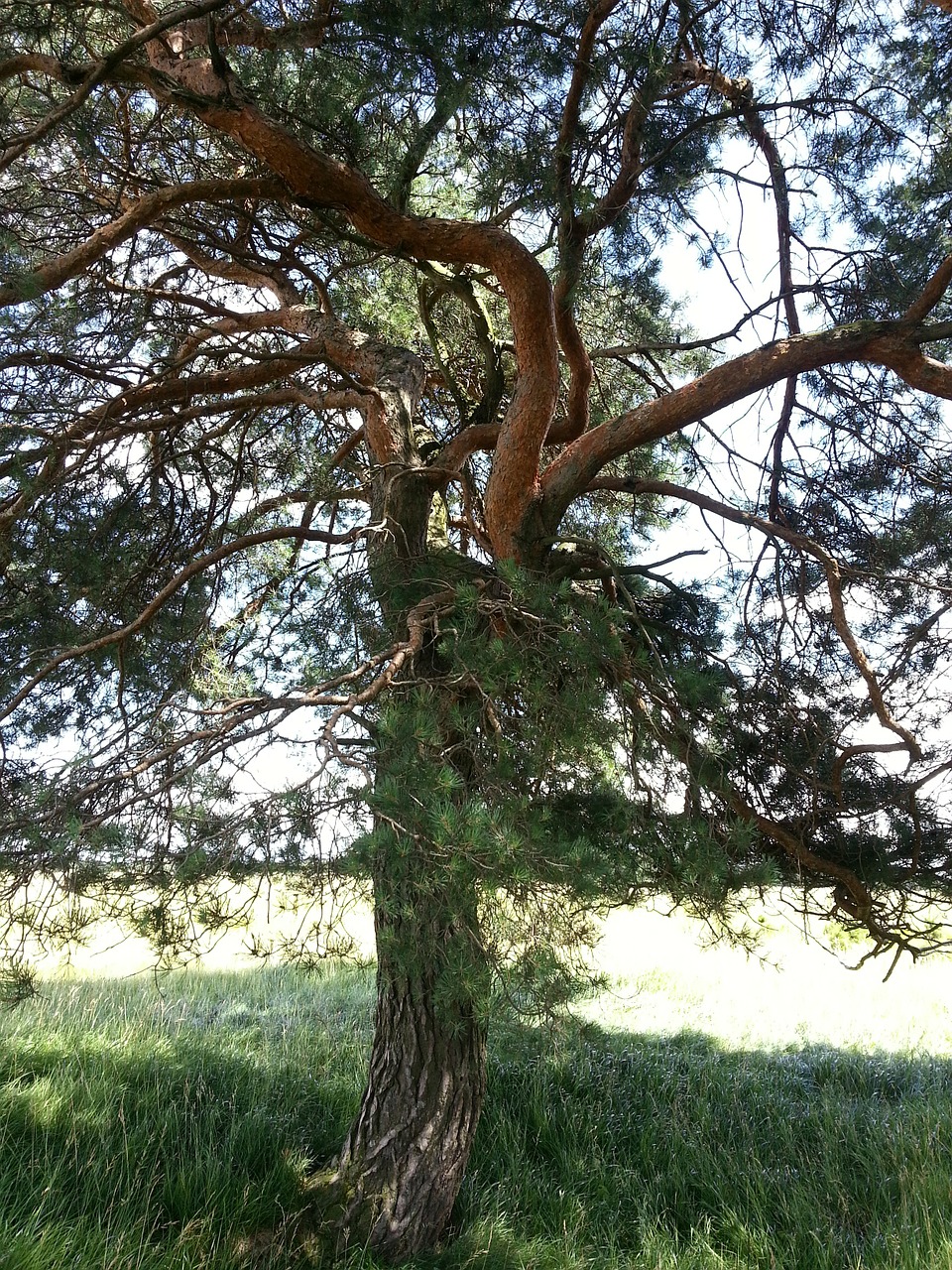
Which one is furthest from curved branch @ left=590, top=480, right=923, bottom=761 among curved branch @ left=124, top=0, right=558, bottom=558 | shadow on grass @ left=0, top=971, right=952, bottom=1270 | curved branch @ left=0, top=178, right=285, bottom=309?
curved branch @ left=0, top=178, right=285, bottom=309

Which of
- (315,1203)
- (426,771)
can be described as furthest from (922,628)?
(315,1203)

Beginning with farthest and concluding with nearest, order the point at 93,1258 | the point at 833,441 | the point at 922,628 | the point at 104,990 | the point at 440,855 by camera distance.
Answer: the point at 104,990 < the point at 833,441 < the point at 922,628 < the point at 93,1258 < the point at 440,855

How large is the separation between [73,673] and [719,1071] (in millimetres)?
4689

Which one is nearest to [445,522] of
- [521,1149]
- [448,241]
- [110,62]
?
[448,241]

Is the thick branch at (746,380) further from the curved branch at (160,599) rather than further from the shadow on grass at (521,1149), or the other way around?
the shadow on grass at (521,1149)

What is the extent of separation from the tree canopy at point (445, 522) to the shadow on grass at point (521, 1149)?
57cm

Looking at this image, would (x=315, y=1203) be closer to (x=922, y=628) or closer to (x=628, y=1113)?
(x=628, y=1113)

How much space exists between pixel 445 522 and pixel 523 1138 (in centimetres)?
325

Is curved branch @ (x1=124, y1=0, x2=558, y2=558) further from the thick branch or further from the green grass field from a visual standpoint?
the green grass field

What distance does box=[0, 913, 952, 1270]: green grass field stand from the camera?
11.9 feet

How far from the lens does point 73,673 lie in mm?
4113

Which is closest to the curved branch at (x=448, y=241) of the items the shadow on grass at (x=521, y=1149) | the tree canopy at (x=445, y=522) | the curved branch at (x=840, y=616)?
the tree canopy at (x=445, y=522)

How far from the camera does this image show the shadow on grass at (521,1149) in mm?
3629

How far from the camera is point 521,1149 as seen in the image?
4629mm
